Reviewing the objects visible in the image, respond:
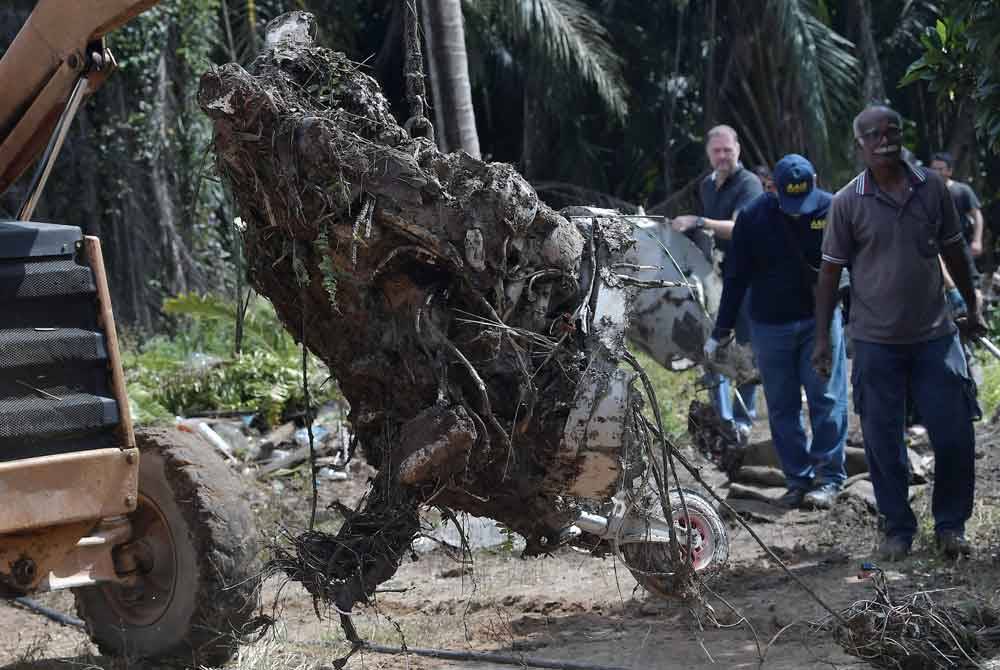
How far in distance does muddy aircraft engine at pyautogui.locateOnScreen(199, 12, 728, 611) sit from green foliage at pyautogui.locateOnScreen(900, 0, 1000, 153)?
2.38 meters

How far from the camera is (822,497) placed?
307 inches

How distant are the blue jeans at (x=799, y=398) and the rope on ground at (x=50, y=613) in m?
4.24

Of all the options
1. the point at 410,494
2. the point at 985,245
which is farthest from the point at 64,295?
the point at 985,245

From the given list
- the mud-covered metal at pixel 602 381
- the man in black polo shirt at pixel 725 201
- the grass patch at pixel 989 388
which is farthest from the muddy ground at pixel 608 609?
the grass patch at pixel 989 388

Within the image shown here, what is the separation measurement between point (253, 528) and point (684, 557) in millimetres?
1828

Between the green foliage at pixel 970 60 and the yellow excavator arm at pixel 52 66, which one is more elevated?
the yellow excavator arm at pixel 52 66

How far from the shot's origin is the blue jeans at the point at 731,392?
877 centimetres

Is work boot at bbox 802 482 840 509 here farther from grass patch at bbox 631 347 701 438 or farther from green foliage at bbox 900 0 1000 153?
green foliage at bbox 900 0 1000 153

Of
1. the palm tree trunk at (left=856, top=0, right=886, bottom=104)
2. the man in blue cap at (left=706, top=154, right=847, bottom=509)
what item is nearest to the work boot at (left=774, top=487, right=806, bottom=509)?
the man in blue cap at (left=706, top=154, right=847, bottom=509)

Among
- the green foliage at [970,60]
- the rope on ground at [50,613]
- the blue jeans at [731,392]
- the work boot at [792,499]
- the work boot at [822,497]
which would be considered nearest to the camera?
the green foliage at [970,60]

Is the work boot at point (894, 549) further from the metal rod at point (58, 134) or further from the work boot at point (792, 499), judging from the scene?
the metal rod at point (58, 134)

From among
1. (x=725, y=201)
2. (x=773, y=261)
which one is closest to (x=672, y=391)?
(x=725, y=201)

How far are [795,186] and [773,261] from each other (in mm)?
472

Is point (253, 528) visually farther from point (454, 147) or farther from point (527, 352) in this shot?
point (454, 147)
